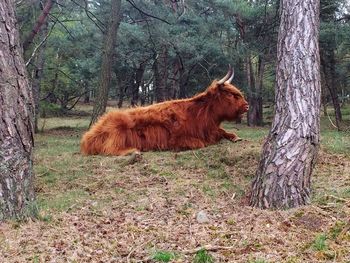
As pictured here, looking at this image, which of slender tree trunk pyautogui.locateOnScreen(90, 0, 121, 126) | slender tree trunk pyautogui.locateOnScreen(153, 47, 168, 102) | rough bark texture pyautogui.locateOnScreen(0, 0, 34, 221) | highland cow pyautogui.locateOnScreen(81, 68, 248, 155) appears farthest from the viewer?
slender tree trunk pyautogui.locateOnScreen(153, 47, 168, 102)

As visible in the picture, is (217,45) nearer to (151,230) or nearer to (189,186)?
(189,186)

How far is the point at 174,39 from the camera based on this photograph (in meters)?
12.4

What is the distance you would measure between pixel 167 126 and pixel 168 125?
0.09 ft

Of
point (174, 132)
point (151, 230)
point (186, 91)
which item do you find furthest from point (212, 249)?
point (186, 91)

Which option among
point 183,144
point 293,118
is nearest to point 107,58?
point 183,144

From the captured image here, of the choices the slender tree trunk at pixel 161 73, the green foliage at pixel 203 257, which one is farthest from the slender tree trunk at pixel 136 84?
the green foliage at pixel 203 257

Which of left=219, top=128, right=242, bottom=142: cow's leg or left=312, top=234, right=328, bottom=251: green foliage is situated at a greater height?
left=219, top=128, right=242, bottom=142: cow's leg

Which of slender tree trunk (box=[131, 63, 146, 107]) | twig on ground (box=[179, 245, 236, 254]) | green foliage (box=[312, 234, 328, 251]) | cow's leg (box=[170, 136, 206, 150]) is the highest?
slender tree trunk (box=[131, 63, 146, 107])

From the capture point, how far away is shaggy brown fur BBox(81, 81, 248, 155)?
802cm

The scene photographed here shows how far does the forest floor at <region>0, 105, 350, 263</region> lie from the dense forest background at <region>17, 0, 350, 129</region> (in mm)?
4974

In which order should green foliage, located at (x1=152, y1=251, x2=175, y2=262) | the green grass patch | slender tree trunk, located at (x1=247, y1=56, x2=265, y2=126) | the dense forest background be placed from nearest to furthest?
green foliage, located at (x1=152, y1=251, x2=175, y2=262) → the green grass patch → the dense forest background → slender tree trunk, located at (x1=247, y1=56, x2=265, y2=126)

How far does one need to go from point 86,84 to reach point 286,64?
1927 cm

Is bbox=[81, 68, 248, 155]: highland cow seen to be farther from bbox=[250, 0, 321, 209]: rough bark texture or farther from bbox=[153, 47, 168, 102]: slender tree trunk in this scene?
bbox=[153, 47, 168, 102]: slender tree trunk

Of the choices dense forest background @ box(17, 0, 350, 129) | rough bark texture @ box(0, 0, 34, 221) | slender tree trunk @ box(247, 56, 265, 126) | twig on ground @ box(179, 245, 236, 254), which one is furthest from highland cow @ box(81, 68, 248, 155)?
slender tree trunk @ box(247, 56, 265, 126)
